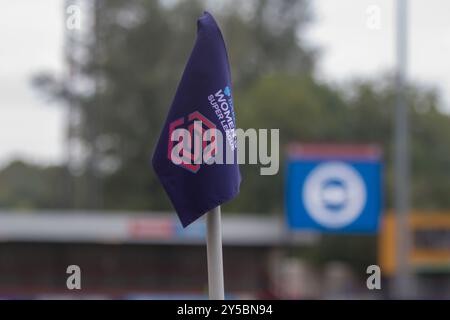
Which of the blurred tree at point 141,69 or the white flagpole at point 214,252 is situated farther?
the blurred tree at point 141,69

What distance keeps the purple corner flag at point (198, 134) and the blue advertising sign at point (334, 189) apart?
19.0 m

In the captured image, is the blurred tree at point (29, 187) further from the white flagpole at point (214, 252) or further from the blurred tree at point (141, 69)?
the white flagpole at point (214, 252)

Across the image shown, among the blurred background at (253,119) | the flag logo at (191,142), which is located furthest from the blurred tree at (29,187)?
→ the flag logo at (191,142)

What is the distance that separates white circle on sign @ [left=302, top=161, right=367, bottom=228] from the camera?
2225cm

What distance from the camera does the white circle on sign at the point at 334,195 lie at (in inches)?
876

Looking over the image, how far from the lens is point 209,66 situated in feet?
10.8

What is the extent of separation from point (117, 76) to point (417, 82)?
11.0 metres

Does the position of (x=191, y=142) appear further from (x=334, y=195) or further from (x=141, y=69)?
(x=141, y=69)

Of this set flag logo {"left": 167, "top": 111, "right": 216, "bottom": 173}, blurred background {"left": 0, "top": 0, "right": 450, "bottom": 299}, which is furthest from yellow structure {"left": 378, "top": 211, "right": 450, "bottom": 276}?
flag logo {"left": 167, "top": 111, "right": 216, "bottom": 173}

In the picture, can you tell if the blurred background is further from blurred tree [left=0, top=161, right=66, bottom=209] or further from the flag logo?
the flag logo

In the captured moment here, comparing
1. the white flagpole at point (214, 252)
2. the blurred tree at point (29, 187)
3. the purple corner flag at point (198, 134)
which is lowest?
the white flagpole at point (214, 252)

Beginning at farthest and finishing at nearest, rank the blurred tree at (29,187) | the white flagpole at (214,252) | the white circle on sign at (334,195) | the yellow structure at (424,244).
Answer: the blurred tree at (29,187) < the yellow structure at (424,244) < the white circle on sign at (334,195) < the white flagpole at (214,252)
